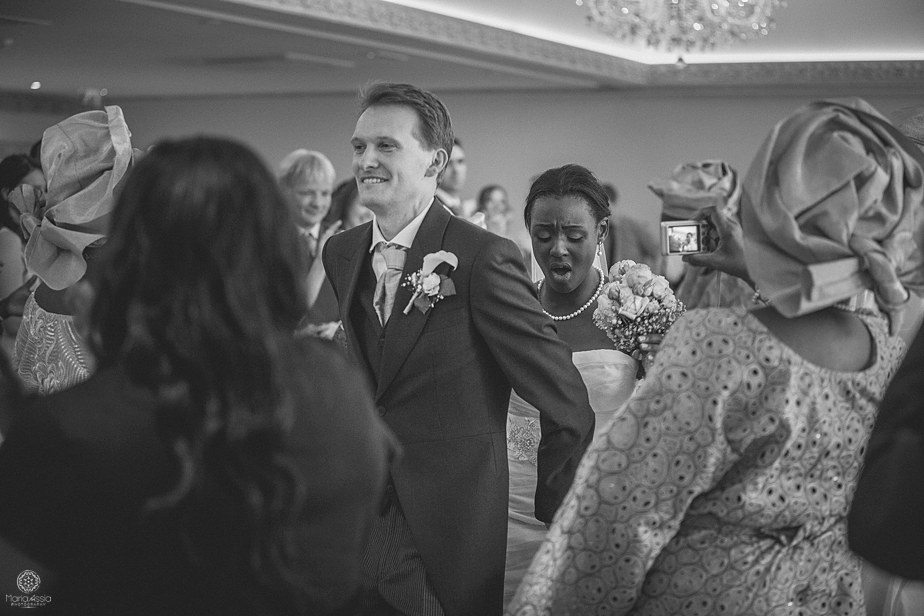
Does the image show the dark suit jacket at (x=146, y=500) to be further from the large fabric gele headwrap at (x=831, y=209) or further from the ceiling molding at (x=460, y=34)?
the ceiling molding at (x=460, y=34)

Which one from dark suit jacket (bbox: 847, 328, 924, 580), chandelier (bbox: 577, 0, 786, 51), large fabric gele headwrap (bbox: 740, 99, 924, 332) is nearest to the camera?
dark suit jacket (bbox: 847, 328, 924, 580)

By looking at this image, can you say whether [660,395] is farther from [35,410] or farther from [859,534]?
[35,410]

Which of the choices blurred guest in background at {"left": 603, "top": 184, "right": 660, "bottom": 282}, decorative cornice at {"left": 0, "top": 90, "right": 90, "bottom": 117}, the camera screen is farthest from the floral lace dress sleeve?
decorative cornice at {"left": 0, "top": 90, "right": 90, "bottom": 117}

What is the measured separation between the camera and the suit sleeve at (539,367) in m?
2.79

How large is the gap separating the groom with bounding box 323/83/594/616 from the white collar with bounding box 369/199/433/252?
0.22ft

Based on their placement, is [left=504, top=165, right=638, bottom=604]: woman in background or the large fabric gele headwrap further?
[left=504, top=165, right=638, bottom=604]: woman in background

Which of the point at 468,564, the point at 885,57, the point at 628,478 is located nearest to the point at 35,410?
the point at 628,478

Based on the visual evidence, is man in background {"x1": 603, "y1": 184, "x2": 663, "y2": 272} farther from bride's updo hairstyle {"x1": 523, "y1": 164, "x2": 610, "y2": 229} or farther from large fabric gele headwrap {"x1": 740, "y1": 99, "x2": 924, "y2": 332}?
large fabric gele headwrap {"x1": 740, "y1": 99, "x2": 924, "y2": 332}

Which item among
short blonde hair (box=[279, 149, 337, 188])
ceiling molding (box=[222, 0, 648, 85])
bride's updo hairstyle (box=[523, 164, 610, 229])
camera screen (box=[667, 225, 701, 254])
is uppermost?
ceiling molding (box=[222, 0, 648, 85])

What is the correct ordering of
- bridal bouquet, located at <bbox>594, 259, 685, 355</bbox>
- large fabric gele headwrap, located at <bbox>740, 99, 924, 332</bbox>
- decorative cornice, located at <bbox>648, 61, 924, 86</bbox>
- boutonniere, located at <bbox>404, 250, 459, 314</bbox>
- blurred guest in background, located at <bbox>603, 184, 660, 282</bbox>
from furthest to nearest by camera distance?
decorative cornice, located at <bbox>648, 61, 924, 86</bbox> < blurred guest in background, located at <bbox>603, 184, 660, 282</bbox> < bridal bouquet, located at <bbox>594, 259, 685, 355</bbox> < boutonniere, located at <bbox>404, 250, 459, 314</bbox> < large fabric gele headwrap, located at <bbox>740, 99, 924, 332</bbox>

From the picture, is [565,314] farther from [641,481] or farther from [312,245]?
[312,245]

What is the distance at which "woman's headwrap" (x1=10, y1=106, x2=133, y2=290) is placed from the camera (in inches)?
119

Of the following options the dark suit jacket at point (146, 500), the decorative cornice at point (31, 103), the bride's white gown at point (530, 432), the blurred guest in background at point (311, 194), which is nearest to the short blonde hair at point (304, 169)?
the blurred guest in background at point (311, 194)

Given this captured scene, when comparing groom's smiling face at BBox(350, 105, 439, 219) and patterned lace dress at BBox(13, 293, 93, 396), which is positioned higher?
groom's smiling face at BBox(350, 105, 439, 219)
